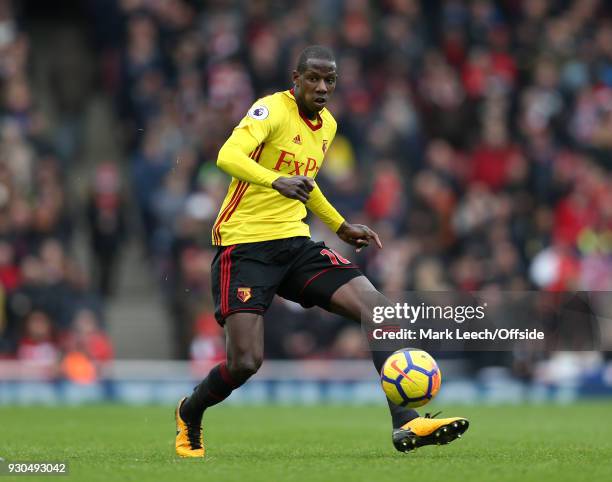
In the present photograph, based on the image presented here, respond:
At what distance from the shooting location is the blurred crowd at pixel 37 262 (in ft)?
49.6

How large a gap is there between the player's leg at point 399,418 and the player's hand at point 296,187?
819mm

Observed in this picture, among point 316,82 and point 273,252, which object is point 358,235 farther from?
point 316,82

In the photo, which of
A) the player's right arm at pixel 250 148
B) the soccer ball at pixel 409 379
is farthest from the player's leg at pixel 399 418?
the player's right arm at pixel 250 148

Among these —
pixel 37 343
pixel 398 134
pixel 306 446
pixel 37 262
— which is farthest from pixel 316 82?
pixel 398 134

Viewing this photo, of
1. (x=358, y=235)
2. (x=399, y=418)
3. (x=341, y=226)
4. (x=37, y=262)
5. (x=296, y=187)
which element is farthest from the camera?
(x=37, y=262)

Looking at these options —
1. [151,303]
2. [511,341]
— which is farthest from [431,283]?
[151,303]

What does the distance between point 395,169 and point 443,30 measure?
9.79ft

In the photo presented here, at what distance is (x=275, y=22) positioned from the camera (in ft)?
60.9

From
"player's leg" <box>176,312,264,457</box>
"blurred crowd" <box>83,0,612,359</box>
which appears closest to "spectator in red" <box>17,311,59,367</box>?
"blurred crowd" <box>83,0,612,359</box>

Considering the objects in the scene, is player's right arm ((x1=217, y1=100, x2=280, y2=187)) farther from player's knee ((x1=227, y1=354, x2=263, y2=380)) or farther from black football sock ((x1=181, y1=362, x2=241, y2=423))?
black football sock ((x1=181, y1=362, x2=241, y2=423))

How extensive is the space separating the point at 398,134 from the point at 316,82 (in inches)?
386

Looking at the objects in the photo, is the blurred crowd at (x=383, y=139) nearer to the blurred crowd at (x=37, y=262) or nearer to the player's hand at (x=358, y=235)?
the blurred crowd at (x=37, y=262)

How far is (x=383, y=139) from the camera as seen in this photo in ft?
Result: 56.7

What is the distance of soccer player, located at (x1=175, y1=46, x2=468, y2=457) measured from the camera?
766cm
